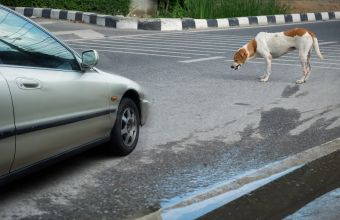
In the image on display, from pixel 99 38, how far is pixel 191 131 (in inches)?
382

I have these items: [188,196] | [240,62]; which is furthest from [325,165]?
[240,62]

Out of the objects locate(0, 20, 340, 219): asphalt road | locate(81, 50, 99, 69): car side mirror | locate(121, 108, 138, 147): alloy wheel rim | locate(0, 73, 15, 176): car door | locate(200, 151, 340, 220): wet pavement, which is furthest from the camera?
locate(121, 108, 138, 147): alloy wheel rim

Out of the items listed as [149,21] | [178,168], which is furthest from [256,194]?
[149,21]

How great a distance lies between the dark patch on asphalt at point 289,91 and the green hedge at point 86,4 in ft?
42.0

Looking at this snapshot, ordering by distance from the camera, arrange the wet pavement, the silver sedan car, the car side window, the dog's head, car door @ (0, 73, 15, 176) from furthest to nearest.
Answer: the dog's head
the car side window
the wet pavement
the silver sedan car
car door @ (0, 73, 15, 176)

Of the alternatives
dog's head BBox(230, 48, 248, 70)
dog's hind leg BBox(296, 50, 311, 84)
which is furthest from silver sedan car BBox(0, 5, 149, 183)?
dog's hind leg BBox(296, 50, 311, 84)

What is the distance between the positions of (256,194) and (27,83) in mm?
1592

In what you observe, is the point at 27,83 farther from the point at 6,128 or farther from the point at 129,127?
the point at 129,127

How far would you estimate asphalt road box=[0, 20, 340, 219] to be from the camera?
4.46 metres

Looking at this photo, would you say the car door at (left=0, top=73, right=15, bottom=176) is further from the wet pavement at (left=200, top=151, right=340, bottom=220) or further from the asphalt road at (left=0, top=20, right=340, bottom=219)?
the wet pavement at (left=200, top=151, right=340, bottom=220)

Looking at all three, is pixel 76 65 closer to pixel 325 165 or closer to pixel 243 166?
pixel 243 166

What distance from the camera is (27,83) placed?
4.18 metres

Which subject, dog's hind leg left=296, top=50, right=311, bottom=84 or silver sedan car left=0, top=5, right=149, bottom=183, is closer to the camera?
silver sedan car left=0, top=5, right=149, bottom=183

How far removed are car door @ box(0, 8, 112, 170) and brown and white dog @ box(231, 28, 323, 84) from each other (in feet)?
16.5
